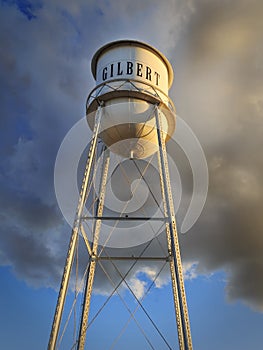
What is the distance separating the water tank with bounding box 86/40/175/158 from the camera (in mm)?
11977

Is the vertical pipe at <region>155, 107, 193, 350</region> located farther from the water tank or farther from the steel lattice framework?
the water tank

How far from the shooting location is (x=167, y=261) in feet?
37.3

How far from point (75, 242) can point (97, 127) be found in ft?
13.0

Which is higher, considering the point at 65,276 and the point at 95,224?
the point at 95,224

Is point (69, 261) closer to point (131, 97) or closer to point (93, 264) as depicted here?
point (93, 264)

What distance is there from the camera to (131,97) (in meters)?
12.0

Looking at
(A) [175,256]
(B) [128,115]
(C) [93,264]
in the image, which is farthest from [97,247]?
(B) [128,115]

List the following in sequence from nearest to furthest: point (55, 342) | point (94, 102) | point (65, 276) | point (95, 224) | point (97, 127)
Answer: point (55, 342) < point (65, 276) < point (97, 127) < point (94, 102) < point (95, 224)

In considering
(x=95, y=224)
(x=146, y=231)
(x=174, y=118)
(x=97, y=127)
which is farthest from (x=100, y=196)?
(x=174, y=118)

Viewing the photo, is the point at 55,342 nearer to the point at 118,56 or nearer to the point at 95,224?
the point at 95,224

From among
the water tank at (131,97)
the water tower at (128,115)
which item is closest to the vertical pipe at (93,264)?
the water tower at (128,115)

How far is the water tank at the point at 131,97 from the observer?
12.0 meters

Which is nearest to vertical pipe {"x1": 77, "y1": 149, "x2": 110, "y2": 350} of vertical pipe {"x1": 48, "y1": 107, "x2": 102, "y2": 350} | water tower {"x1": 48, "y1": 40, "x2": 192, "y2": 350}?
water tower {"x1": 48, "y1": 40, "x2": 192, "y2": 350}

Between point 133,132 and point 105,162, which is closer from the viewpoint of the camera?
point 133,132
